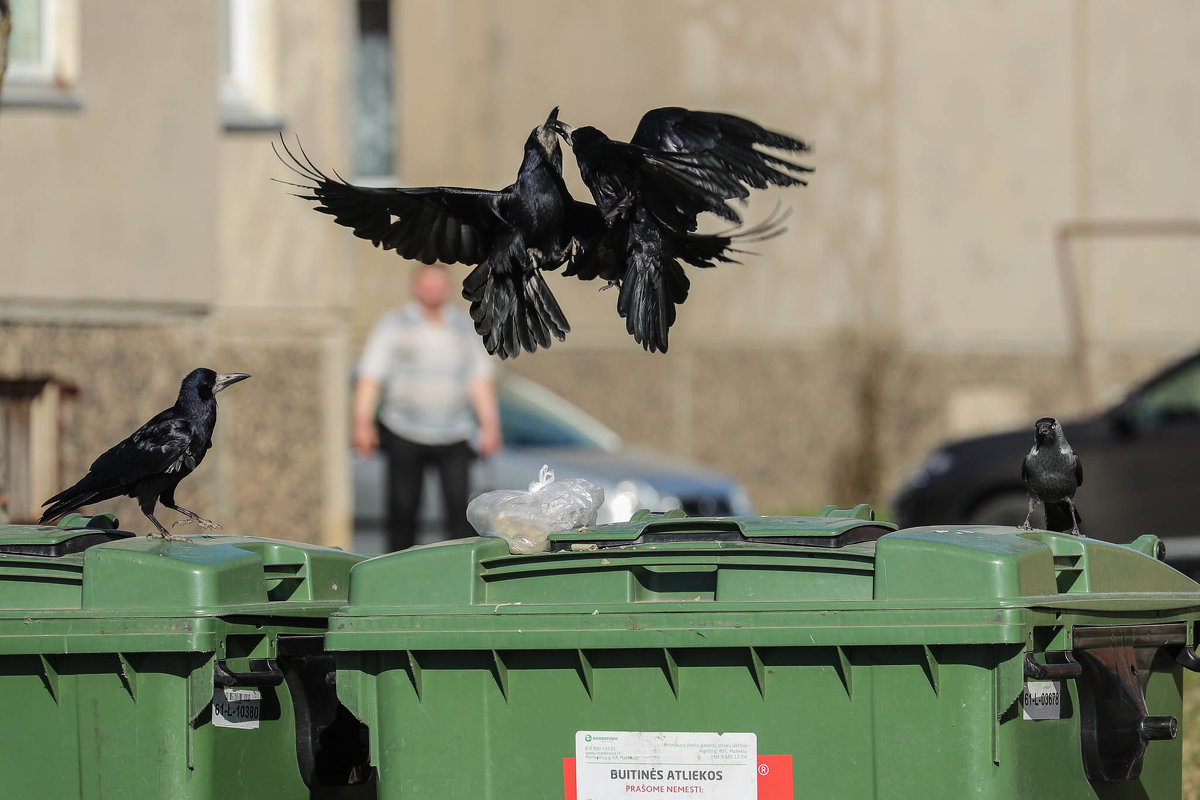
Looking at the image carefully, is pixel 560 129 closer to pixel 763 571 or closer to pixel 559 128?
pixel 559 128

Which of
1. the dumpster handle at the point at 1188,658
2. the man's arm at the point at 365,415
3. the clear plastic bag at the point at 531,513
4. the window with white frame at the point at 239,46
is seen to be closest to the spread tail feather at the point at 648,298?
the clear plastic bag at the point at 531,513

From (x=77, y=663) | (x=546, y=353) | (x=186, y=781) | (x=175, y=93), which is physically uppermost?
(x=175, y=93)

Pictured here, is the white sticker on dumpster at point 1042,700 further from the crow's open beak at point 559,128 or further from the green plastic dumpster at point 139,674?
the crow's open beak at point 559,128

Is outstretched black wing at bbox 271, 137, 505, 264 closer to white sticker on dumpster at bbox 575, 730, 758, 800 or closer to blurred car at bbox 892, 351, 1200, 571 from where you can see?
white sticker on dumpster at bbox 575, 730, 758, 800

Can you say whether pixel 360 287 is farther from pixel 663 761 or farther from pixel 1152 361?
pixel 663 761

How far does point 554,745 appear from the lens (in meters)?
4.16

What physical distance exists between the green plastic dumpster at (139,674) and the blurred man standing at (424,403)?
16.4 feet

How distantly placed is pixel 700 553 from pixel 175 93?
6635mm

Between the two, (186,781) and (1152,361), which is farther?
(1152,361)

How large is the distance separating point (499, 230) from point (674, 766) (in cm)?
218

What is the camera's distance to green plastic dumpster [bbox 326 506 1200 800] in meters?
3.97

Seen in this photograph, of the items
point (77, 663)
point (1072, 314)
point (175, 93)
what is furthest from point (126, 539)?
point (1072, 314)

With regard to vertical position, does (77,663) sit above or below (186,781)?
above

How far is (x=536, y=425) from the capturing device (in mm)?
12242
